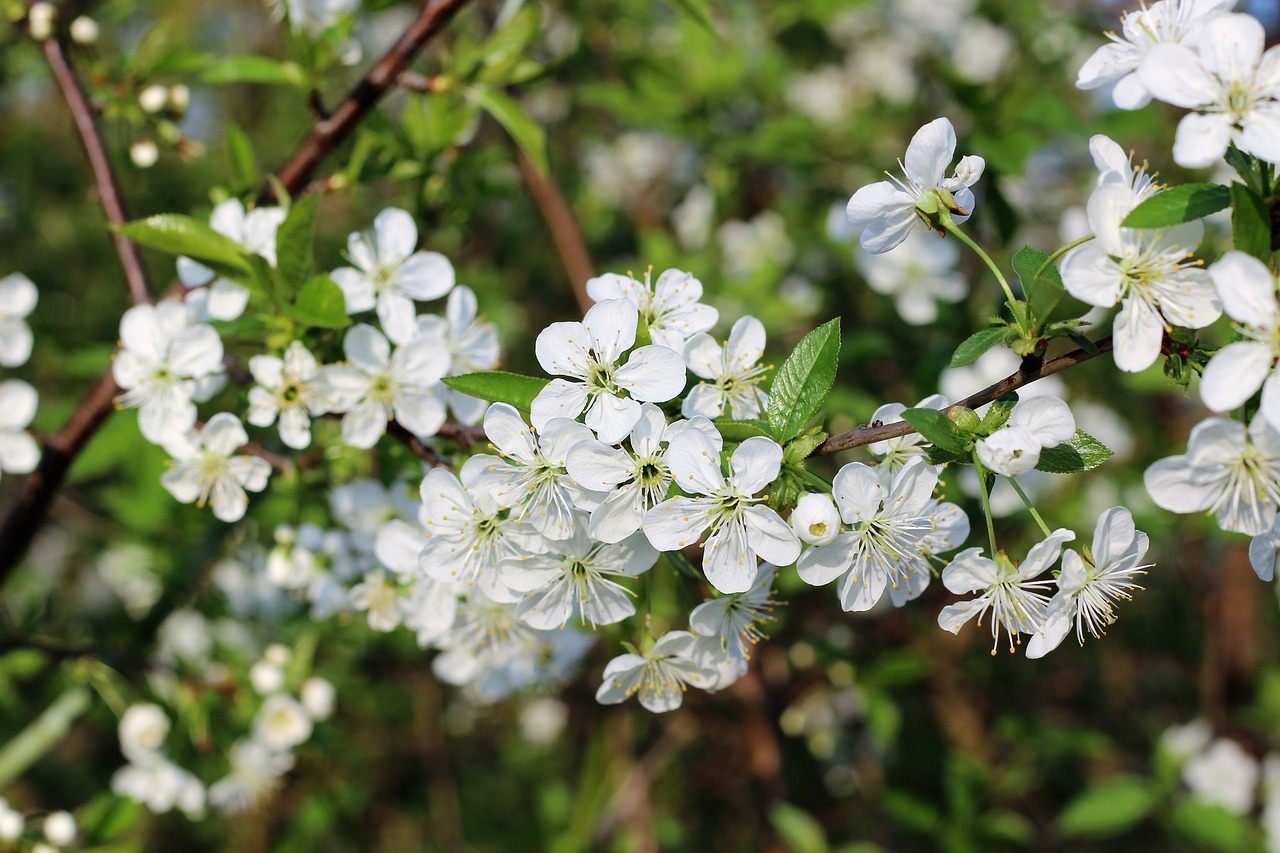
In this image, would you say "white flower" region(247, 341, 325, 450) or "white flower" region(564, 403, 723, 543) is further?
"white flower" region(247, 341, 325, 450)

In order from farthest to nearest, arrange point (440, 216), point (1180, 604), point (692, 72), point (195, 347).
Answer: point (1180, 604), point (692, 72), point (440, 216), point (195, 347)

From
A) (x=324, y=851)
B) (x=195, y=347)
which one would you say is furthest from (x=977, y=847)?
(x=324, y=851)

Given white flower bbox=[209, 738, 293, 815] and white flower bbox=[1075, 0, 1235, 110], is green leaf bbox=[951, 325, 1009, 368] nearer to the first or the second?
white flower bbox=[1075, 0, 1235, 110]

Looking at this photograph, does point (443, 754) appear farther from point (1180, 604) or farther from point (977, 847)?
point (1180, 604)

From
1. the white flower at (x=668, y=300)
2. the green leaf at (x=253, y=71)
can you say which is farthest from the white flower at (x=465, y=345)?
the green leaf at (x=253, y=71)

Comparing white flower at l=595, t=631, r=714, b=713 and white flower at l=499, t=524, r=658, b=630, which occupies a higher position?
white flower at l=499, t=524, r=658, b=630

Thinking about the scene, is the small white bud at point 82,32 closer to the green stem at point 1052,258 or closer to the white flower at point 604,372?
the white flower at point 604,372

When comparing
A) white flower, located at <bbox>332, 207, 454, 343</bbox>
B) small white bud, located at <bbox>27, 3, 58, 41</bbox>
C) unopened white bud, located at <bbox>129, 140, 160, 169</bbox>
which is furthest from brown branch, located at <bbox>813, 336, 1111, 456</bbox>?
small white bud, located at <bbox>27, 3, 58, 41</bbox>
